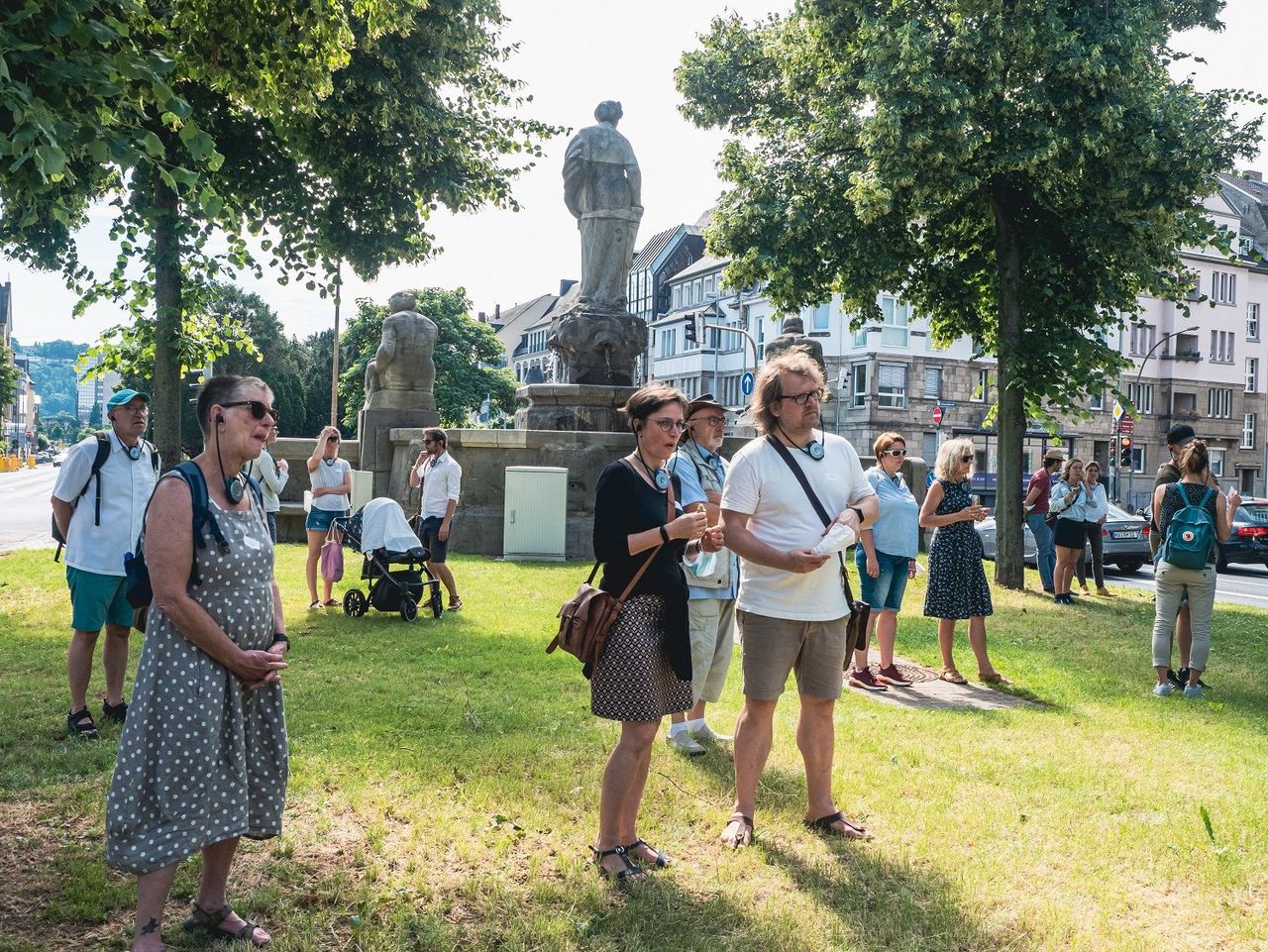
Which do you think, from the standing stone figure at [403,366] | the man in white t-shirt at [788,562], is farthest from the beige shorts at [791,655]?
the standing stone figure at [403,366]

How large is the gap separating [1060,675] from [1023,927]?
5831 millimetres

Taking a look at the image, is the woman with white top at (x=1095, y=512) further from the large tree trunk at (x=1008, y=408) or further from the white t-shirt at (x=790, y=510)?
the white t-shirt at (x=790, y=510)

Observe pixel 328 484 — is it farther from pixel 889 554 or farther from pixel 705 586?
pixel 705 586

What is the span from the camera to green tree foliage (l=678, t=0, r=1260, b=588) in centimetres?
1547

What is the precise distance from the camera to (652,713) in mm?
4434

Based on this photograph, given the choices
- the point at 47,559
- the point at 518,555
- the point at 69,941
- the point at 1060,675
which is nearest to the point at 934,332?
the point at 518,555

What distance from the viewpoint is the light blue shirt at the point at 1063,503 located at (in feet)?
51.1

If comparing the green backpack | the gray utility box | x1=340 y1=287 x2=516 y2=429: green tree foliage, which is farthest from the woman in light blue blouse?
x1=340 y1=287 x2=516 y2=429: green tree foliage

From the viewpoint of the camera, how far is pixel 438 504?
1173cm

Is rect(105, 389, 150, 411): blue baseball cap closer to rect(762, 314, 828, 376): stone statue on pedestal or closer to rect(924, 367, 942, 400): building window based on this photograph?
rect(762, 314, 828, 376): stone statue on pedestal

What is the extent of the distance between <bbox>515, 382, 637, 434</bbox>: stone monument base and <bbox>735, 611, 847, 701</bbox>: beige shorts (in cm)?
1323

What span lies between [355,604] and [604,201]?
31.0 feet

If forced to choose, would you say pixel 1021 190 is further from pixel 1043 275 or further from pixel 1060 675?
pixel 1060 675

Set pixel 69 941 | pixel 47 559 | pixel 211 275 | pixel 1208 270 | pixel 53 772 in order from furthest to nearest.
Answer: pixel 1208 270
pixel 47 559
pixel 211 275
pixel 53 772
pixel 69 941
